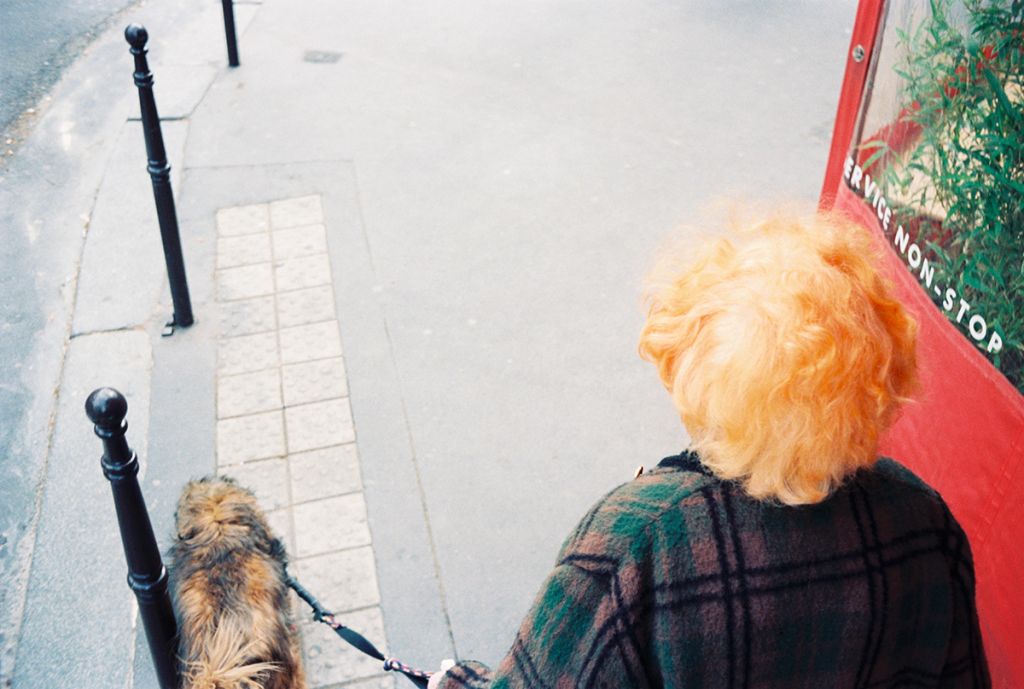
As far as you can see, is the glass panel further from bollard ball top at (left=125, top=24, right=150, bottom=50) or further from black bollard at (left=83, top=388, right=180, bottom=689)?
bollard ball top at (left=125, top=24, right=150, bottom=50)

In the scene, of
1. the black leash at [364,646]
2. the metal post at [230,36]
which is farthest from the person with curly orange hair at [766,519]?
the metal post at [230,36]

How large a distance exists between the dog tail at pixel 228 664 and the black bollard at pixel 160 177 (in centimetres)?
246

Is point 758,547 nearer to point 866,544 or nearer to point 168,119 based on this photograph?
point 866,544

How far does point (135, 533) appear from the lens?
2.50m

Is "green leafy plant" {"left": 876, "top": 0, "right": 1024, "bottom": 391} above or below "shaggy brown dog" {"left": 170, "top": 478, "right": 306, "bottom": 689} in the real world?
above

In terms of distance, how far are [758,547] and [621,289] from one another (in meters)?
3.76

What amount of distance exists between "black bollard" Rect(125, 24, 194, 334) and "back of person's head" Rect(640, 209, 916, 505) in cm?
Answer: 327

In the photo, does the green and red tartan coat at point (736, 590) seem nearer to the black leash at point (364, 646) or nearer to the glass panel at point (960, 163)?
the black leash at point (364, 646)

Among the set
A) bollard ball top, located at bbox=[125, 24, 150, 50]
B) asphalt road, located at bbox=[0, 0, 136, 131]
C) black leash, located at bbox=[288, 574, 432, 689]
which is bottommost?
asphalt road, located at bbox=[0, 0, 136, 131]

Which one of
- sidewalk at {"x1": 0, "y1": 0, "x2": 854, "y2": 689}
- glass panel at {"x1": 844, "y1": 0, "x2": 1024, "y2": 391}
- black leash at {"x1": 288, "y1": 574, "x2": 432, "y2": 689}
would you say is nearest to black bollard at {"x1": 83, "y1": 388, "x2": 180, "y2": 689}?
black leash at {"x1": 288, "y1": 574, "x2": 432, "y2": 689}

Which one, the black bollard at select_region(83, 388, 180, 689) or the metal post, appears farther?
the metal post

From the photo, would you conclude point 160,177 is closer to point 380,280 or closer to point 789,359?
point 380,280

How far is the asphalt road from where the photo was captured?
24.0ft

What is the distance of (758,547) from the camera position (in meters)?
1.58
